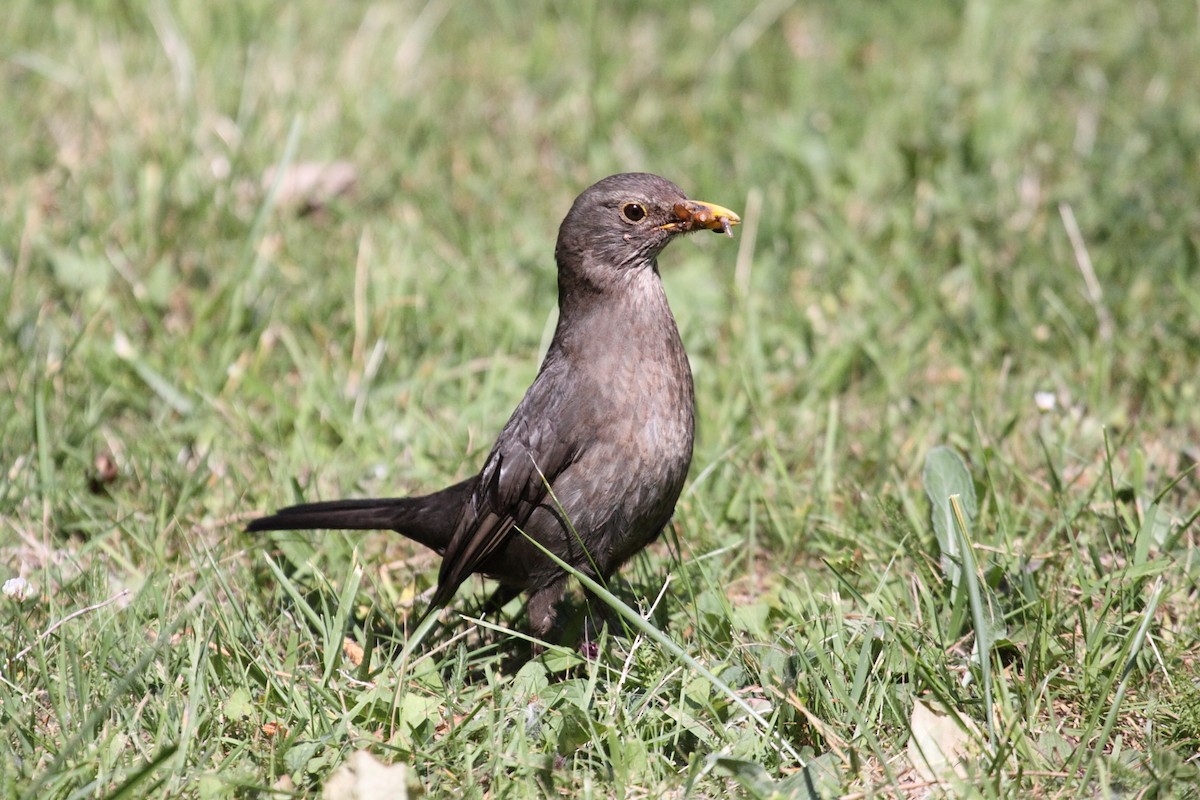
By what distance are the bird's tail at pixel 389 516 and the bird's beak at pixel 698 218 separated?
96 centimetres

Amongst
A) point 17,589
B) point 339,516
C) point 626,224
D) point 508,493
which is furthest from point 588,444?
point 17,589

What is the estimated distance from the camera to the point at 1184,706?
3154mm

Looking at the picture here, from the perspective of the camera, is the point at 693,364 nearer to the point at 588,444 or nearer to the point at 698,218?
the point at 698,218

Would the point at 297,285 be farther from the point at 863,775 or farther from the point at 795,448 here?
the point at 863,775

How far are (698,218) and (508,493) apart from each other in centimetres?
95

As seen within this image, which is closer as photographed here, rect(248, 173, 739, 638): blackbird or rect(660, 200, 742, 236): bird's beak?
rect(248, 173, 739, 638): blackbird

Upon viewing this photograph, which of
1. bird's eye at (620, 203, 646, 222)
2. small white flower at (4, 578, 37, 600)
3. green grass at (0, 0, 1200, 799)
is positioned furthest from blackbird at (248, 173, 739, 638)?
small white flower at (4, 578, 37, 600)

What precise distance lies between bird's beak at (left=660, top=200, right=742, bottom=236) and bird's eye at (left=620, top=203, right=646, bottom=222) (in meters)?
0.07

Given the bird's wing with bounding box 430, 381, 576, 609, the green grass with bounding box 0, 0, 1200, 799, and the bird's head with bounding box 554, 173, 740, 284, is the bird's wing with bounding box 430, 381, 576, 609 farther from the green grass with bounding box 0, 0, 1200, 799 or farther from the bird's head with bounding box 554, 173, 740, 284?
the bird's head with bounding box 554, 173, 740, 284

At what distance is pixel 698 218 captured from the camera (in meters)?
3.83

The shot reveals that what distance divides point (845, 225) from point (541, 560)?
2.89 m

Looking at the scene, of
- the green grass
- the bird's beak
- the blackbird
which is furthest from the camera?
the bird's beak

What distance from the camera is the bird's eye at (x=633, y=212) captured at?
3855 millimetres

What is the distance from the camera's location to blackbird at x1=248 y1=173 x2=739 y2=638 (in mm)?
3623
